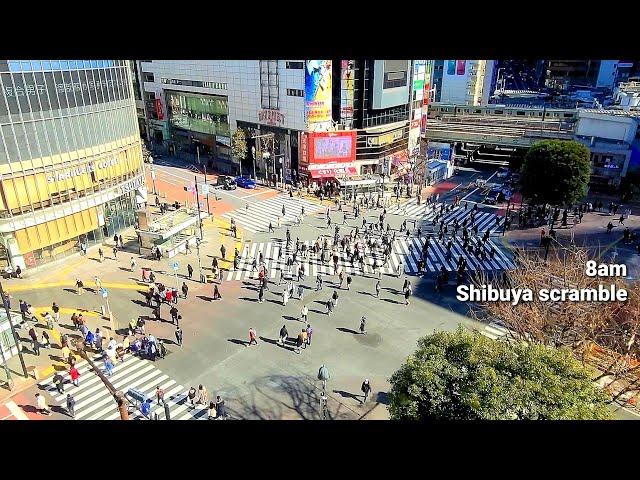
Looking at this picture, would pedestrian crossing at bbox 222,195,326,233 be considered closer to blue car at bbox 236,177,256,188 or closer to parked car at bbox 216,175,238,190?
blue car at bbox 236,177,256,188

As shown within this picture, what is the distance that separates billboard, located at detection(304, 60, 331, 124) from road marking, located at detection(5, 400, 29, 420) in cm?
3686

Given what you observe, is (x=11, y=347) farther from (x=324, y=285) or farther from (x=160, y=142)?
(x=160, y=142)

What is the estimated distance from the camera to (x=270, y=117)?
51.0 meters

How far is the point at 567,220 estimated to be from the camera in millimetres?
39344

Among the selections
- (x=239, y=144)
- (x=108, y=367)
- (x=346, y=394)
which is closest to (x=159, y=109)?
(x=239, y=144)

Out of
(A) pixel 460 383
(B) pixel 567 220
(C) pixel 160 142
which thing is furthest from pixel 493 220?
(C) pixel 160 142

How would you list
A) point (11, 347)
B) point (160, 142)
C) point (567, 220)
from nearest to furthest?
point (11, 347) → point (567, 220) → point (160, 142)

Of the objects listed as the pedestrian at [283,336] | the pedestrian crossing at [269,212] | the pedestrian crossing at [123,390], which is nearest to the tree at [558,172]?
the pedestrian crossing at [269,212]

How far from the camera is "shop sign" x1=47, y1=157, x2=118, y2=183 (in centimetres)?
3018

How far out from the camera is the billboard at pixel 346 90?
47.8 meters

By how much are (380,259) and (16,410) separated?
2223 centimetres

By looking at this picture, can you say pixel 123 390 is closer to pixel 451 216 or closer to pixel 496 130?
pixel 451 216
